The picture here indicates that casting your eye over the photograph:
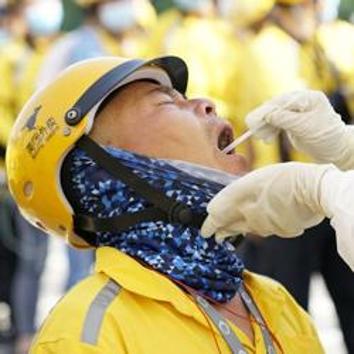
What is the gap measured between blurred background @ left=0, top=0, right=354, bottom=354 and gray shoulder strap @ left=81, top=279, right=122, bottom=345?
8.83 ft

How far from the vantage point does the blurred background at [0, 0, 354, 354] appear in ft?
18.9

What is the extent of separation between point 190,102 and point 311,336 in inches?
24.7

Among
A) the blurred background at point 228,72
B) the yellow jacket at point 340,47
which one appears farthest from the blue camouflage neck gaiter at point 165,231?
the yellow jacket at point 340,47

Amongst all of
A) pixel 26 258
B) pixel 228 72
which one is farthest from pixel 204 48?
pixel 26 258

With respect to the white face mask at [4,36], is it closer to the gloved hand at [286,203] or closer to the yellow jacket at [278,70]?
the yellow jacket at [278,70]

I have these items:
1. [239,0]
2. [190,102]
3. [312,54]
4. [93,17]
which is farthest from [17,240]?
[190,102]

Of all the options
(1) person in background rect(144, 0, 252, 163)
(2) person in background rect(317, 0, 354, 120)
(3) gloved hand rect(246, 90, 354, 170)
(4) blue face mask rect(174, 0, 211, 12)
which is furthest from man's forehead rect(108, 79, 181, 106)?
(4) blue face mask rect(174, 0, 211, 12)

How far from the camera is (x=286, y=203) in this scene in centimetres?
274

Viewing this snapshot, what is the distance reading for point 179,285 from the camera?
3006 mm

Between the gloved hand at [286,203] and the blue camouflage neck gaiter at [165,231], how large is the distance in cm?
11

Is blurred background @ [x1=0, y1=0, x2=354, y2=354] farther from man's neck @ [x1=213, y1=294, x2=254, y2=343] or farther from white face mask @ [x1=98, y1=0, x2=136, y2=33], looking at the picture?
man's neck @ [x1=213, y1=294, x2=254, y2=343]

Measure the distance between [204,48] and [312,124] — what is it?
12.6 feet

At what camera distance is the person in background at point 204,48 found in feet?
21.4

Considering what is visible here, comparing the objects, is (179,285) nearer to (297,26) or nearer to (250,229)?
(250,229)
